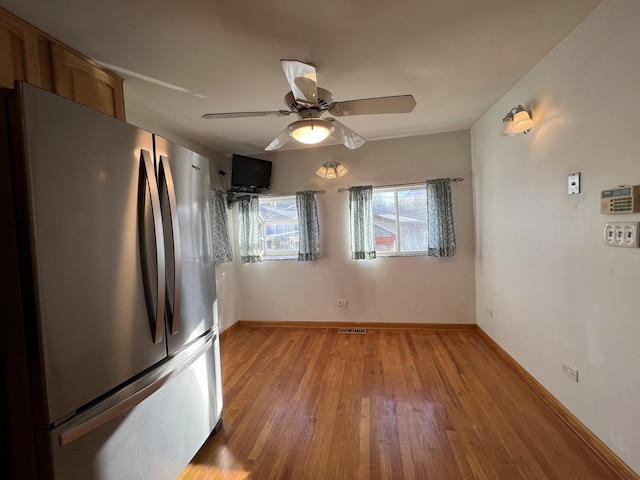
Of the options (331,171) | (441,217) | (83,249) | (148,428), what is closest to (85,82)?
(83,249)

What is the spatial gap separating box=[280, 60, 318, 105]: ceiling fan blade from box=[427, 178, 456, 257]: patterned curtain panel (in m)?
2.17

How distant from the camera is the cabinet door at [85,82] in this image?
4.75 ft

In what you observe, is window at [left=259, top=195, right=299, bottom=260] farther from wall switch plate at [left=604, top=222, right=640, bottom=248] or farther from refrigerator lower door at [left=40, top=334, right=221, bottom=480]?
wall switch plate at [left=604, top=222, right=640, bottom=248]

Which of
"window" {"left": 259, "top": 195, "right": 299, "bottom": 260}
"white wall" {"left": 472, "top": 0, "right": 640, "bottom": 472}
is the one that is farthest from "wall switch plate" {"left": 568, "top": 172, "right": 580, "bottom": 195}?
"window" {"left": 259, "top": 195, "right": 299, "bottom": 260}

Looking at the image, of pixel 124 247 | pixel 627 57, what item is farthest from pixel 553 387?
pixel 124 247

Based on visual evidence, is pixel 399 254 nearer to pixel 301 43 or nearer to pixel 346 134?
pixel 346 134

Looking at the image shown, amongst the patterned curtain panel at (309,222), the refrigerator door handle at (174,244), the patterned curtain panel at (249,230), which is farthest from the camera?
the patterned curtain panel at (249,230)

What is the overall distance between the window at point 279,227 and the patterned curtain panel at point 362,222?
0.82m

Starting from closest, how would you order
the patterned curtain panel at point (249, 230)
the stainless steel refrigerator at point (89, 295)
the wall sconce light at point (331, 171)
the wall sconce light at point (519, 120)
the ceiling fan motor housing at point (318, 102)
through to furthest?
the stainless steel refrigerator at point (89, 295) < the ceiling fan motor housing at point (318, 102) < the wall sconce light at point (519, 120) < the wall sconce light at point (331, 171) < the patterned curtain panel at point (249, 230)

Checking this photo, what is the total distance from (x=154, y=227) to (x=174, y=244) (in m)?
0.14

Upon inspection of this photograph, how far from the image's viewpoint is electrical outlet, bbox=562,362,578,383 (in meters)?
1.72

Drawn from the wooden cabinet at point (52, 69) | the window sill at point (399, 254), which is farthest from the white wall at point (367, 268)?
the wooden cabinet at point (52, 69)

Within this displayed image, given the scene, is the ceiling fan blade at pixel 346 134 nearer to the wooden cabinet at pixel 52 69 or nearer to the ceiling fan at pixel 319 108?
the ceiling fan at pixel 319 108

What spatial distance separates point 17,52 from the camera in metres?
1.28
